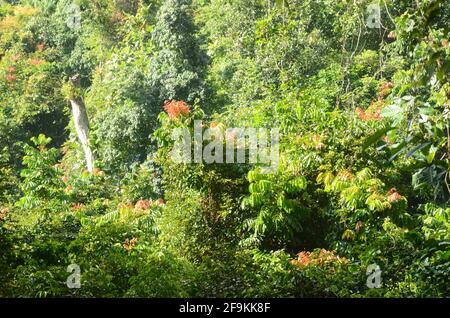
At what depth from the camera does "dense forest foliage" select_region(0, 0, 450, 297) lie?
3629 millimetres

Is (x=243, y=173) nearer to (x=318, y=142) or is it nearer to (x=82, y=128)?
(x=318, y=142)

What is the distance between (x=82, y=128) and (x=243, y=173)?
6763mm

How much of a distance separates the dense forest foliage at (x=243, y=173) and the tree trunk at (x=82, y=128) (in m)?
0.04

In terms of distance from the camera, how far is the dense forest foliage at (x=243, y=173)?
3.63 meters

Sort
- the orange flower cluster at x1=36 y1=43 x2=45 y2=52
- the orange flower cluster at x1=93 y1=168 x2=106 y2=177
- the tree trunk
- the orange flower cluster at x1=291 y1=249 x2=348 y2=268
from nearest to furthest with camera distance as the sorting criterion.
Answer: the orange flower cluster at x1=291 y1=249 x2=348 y2=268
the orange flower cluster at x1=93 y1=168 x2=106 y2=177
the tree trunk
the orange flower cluster at x1=36 y1=43 x2=45 y2=52

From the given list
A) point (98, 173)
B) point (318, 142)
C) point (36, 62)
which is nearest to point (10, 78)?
point (36, 62)

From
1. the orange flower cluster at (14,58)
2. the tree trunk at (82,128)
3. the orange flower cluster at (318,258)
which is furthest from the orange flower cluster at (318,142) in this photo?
the orange flower cluster at (14,58)

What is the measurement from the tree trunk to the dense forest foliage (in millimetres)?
38

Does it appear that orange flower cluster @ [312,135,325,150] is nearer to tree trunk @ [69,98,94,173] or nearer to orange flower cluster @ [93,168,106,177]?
orange flower cluster @ [93,168,106,177]

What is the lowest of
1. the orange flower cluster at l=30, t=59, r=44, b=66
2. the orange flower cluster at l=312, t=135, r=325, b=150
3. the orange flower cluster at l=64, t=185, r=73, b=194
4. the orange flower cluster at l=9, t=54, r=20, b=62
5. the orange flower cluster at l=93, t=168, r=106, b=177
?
the orange flower cluster at l=64, t=185, r=73, b=194

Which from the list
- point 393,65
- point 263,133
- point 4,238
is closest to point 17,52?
point 393,65

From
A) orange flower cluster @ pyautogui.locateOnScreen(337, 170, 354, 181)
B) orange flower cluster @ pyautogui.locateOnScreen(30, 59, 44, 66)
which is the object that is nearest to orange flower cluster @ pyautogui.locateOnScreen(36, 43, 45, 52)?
orange flower cluster @ pyautogui.locateOnScreen(30, 59, 44, 66)

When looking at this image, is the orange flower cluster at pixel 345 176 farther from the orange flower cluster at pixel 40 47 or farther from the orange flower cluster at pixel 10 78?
the orange flower cluster at pixel 40 47
